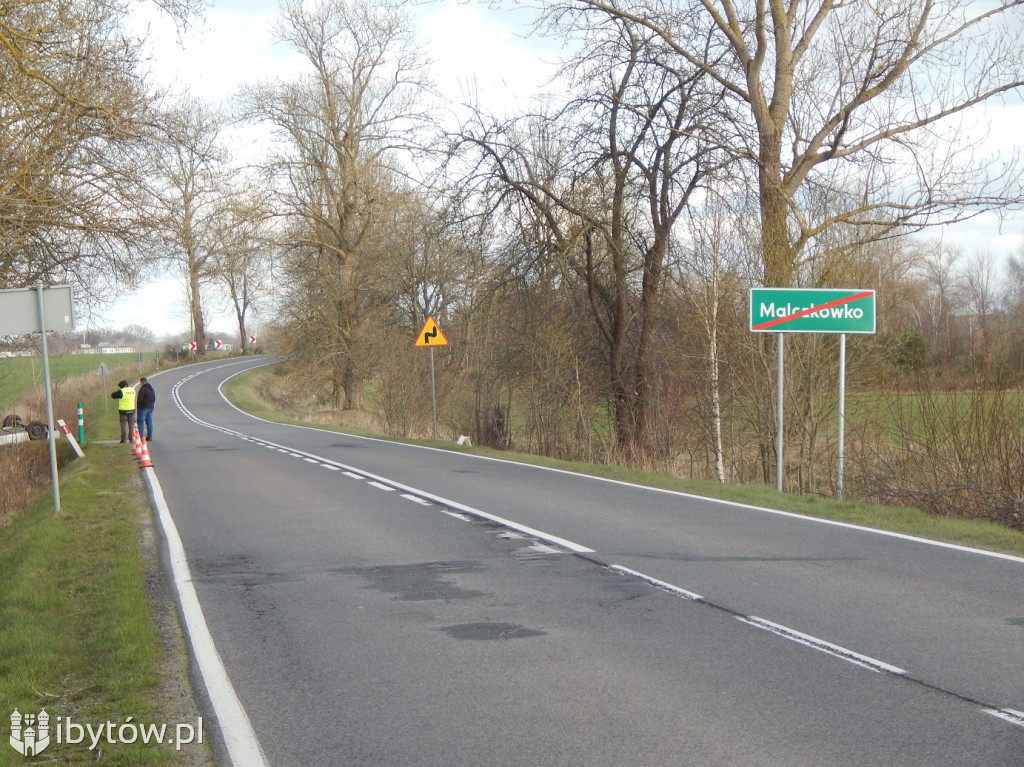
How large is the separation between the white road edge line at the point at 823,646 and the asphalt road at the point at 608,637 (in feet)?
0.06

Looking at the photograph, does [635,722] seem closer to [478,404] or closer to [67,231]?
[67,231]

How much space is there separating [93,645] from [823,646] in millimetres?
4670

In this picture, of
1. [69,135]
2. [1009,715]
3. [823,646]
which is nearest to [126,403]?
[69,135]

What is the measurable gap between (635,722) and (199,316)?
77289mm

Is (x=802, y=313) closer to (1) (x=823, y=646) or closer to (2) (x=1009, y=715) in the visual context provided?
(1) (x=823, y=646)

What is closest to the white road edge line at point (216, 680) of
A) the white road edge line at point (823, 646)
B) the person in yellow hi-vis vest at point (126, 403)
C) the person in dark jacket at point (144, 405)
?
the white road edge line at point (823, 646)

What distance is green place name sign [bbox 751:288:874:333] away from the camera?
1434 centimetres

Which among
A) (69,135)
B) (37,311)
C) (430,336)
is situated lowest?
(430,336)

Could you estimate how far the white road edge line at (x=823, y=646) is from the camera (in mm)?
5535

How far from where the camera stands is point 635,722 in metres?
4.84

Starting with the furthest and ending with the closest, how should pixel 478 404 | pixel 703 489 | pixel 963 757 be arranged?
1. pixel 478 404
2. pixel 703 489
3. pixel 963 757

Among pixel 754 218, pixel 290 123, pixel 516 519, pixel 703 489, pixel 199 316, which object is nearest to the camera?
pixel 516 519

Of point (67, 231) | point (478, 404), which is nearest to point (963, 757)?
point (67, 231)

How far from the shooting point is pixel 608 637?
6391 millimetres
